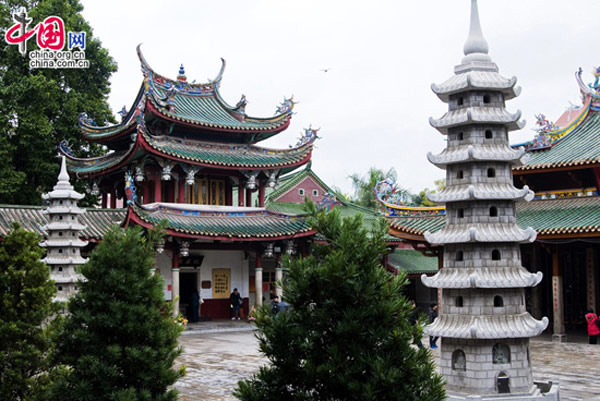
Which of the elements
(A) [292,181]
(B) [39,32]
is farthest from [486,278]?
(A) [292,181]

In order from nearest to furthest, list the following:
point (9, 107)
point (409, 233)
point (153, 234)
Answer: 1. point (153, 234)
2. point (409, 233)
3. point (9, 107)

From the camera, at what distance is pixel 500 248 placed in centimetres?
1077

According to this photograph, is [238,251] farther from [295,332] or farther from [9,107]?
[295,332]

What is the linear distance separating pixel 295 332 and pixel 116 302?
2.47 meters

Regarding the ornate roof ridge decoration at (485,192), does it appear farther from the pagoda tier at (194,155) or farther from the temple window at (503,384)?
the pagoda tier at (194,155)

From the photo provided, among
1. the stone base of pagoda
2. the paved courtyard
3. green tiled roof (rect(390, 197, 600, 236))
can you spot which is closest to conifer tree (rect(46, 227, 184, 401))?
the paved courtyard

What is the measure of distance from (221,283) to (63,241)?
10.0m

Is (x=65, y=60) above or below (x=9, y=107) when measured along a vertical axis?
above

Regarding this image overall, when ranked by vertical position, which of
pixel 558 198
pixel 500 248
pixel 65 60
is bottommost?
pixel 500 248

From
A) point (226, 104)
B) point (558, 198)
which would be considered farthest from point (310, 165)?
point (558, 198)

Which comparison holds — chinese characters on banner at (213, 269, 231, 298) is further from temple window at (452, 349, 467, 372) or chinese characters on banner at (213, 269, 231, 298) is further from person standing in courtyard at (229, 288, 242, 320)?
temple window at (452, 349, 467, 372)

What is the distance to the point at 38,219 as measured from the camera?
2162 cm

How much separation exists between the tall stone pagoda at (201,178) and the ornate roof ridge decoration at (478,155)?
13006 mm

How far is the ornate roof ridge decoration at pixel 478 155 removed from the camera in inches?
425
